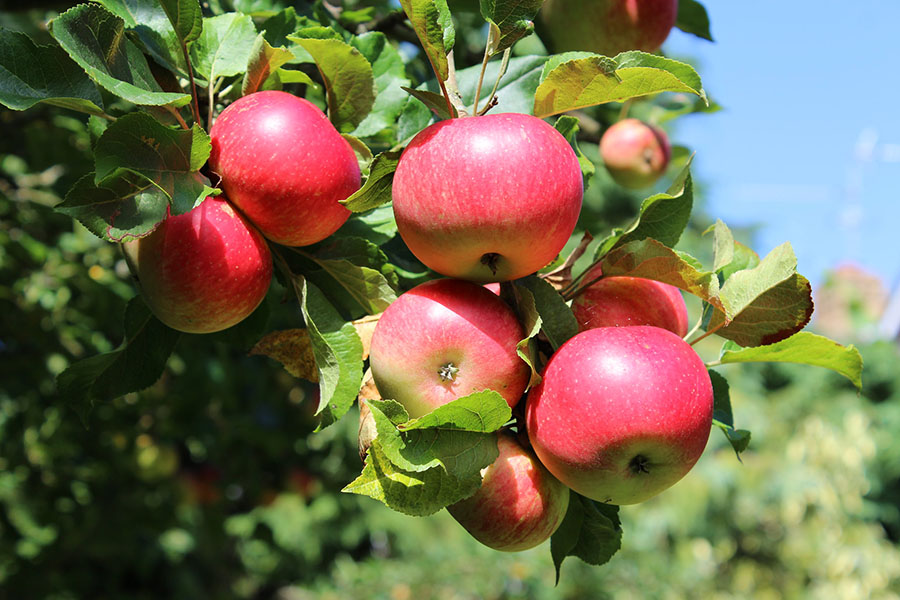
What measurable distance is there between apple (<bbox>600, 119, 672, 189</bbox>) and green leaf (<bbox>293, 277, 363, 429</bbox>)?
1.08 meters

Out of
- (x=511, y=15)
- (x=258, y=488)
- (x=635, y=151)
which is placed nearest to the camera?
(x=511, y=15)

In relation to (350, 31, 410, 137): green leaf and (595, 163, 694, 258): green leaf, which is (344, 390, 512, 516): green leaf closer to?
(595, 163, 694, 258): green leaf

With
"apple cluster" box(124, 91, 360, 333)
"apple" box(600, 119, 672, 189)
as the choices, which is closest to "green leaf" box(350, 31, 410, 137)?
"apple cluster" box(124, 91, 360, 333)

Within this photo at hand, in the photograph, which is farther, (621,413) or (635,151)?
(635,151)

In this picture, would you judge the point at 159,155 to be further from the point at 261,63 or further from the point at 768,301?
the point at 768,301

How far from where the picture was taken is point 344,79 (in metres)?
0.92

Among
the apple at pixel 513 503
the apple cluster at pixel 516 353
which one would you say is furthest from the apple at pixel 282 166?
the apple at pixel 513 503

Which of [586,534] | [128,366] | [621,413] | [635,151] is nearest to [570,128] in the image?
[621,413]

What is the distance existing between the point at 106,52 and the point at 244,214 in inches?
8.4

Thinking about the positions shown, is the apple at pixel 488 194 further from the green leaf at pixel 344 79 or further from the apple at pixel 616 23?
the apple at pixel 616 23

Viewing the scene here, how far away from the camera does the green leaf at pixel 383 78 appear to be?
1.05m

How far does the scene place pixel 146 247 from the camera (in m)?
0.84

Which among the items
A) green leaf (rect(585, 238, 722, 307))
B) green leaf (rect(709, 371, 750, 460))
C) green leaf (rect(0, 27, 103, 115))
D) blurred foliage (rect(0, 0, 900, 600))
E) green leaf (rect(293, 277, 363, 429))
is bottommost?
blurred foliage (rect(0, 0, 900, 600))

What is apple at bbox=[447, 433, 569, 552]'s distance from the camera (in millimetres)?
815
